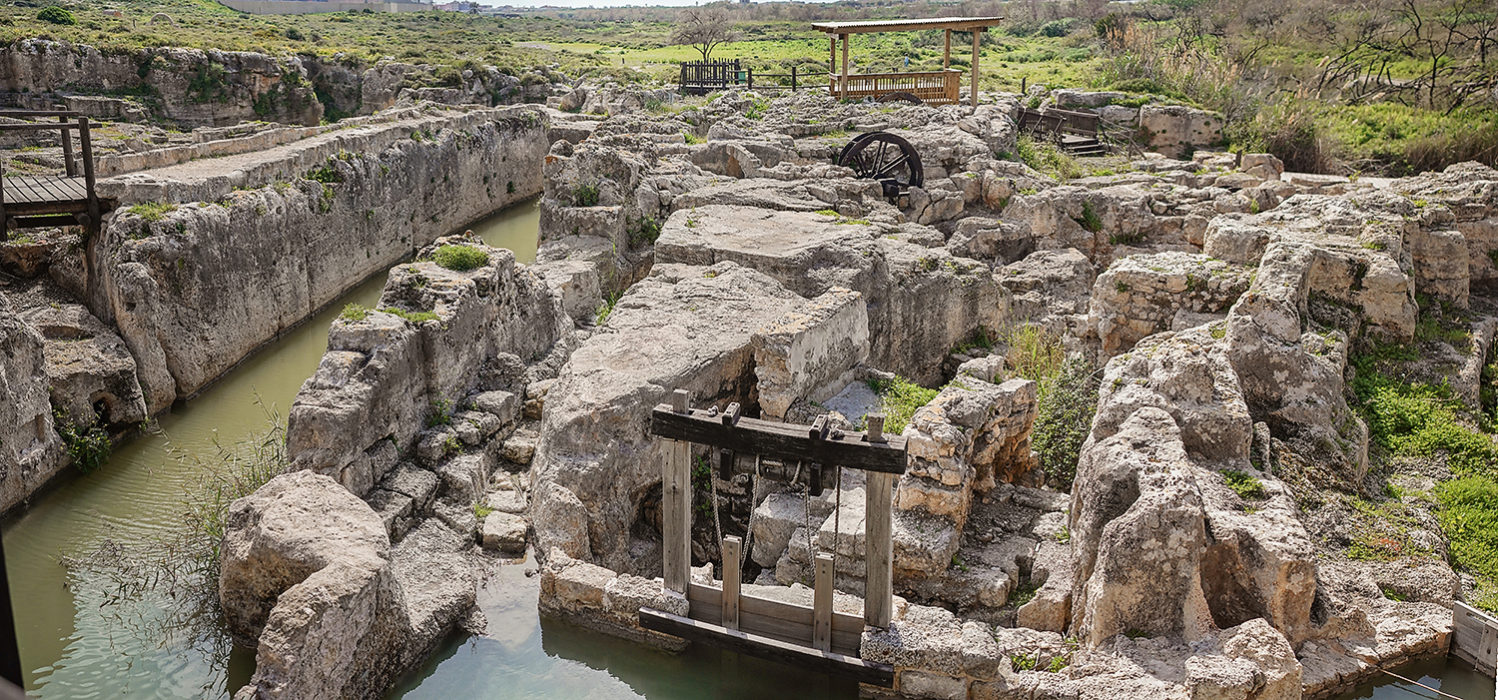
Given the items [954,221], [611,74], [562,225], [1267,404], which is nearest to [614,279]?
[562,225]

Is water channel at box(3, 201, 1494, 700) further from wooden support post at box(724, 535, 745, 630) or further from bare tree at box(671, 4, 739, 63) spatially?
bare tree at box(671, 4, 739, 63)

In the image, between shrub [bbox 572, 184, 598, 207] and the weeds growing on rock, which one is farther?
shrub [bbox 572, 184, 598, 207]

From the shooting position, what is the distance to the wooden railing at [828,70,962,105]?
25.2 metres

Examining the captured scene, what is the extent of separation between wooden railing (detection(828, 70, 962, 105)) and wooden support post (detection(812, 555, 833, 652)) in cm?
1975

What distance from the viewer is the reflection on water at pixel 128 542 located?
7.71 m

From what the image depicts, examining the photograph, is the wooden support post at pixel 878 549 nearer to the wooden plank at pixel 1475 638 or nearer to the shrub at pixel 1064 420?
the shrub at pixel 1064 420

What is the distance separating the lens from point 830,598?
6.93 meters

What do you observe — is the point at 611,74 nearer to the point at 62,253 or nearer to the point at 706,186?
the point at 706,186

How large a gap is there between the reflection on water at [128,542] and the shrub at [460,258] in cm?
316

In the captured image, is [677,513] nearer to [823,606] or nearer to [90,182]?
[823,606]

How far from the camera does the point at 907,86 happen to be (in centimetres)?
2642

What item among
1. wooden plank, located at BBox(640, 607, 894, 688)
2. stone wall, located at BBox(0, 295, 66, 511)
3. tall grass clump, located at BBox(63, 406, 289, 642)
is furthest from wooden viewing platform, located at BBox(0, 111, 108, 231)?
wooden plank, located at BBox(640, 607, 894, 688)

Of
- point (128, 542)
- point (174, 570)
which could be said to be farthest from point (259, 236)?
point (174, 570)

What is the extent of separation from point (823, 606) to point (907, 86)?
840 inches
